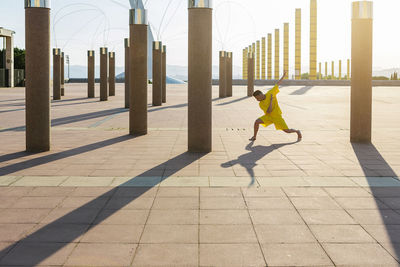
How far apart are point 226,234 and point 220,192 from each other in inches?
58.3

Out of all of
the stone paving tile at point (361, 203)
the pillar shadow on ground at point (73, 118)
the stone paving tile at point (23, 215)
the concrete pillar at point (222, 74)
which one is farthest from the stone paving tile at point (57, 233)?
the concrete pillar at point (222, 74)

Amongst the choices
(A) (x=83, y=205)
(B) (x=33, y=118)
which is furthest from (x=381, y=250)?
(B) (x=33, y=118)

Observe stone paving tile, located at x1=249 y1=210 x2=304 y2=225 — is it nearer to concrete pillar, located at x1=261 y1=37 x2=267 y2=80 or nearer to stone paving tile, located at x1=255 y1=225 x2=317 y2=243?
stone paving tile, located at x1=255 y1=225 x2=317 y2=243

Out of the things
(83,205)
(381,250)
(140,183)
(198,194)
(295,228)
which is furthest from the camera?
(140,183)

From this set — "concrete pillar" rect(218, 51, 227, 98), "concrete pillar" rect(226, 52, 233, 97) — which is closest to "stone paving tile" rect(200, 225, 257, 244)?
"concrete pillar" rect(218, 51, 227, 98)

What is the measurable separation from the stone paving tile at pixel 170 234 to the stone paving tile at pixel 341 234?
1031mm

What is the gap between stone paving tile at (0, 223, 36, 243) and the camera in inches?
151

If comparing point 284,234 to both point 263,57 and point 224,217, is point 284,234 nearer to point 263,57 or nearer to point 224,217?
point 224,217

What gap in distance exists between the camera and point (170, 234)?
156 inches

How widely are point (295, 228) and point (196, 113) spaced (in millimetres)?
4741

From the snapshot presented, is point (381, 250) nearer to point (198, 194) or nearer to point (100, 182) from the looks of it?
point (198, 194)

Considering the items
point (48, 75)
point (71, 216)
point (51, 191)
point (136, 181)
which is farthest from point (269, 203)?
point (48, 75)

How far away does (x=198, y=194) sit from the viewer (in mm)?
5332

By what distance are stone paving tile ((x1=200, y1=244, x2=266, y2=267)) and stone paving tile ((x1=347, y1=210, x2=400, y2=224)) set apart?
1276 millimetres
